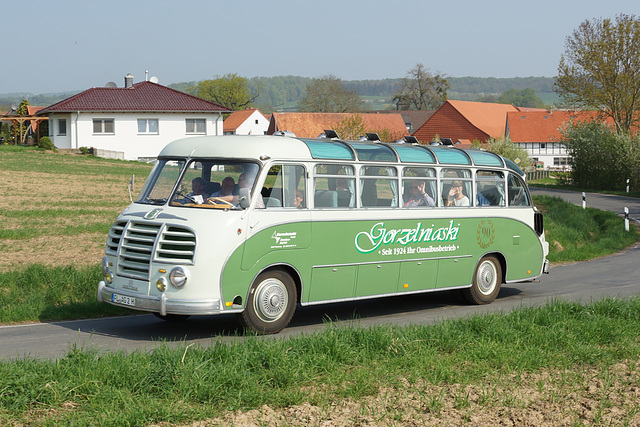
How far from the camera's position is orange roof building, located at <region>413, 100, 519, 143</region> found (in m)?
102

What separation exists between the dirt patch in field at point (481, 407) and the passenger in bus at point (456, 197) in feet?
19.8

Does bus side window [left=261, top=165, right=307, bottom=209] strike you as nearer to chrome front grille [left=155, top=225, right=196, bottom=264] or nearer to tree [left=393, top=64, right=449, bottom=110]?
chrome front grille [left=155, top=225, right=196, bottom=264]

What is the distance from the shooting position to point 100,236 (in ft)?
67.6

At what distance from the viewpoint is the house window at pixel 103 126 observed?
58844 mm

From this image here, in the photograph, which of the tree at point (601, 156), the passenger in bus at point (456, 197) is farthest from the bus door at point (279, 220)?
the tree at point (601, 156)

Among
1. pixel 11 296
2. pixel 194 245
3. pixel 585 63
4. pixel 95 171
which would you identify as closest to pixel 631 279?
pixel 194 245

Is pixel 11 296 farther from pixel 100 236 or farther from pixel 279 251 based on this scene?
pixel 100 236

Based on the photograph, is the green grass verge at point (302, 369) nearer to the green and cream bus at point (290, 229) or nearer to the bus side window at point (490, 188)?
the green and cream bus at point (290, 229)

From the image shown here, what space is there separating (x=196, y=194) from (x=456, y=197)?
4883 mm

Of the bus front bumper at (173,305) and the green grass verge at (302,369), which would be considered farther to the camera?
the bus front bumper at (173,305)

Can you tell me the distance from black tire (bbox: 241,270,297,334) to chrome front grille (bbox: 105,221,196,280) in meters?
1.03

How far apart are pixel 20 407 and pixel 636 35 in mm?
59865

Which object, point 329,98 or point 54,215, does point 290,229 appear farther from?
point 329,98

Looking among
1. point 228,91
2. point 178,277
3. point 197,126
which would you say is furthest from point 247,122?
point 178,277
